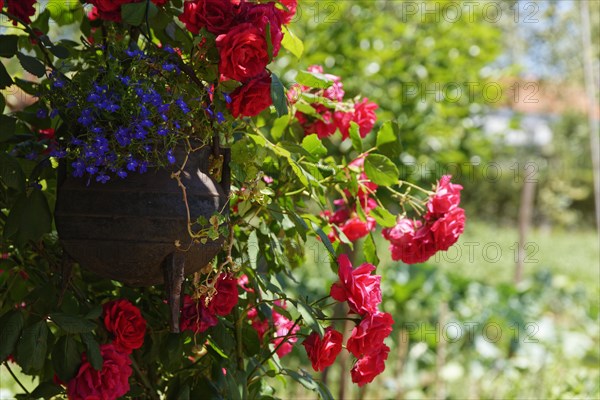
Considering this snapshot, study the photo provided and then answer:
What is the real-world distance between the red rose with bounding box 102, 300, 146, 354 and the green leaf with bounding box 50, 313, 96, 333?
73mm

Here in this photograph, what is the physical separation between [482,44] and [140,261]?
3.36 m

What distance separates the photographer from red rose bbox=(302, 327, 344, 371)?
4.64ft

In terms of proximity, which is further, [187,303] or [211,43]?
[187,303]

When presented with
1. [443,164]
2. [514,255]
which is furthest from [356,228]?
[514,255]

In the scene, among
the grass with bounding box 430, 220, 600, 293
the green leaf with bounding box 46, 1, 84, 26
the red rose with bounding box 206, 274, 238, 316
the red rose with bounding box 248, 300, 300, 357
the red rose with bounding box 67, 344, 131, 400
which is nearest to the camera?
the red rose with bounding box 67, 344, 131, 400

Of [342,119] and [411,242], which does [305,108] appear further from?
[411,242]

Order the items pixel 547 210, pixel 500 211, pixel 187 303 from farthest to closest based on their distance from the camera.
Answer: pixel 500 211 → pixel 547 210 → pixel 187 303

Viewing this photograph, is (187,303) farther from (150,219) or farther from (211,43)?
(211,43)

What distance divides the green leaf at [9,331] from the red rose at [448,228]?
0.78 m

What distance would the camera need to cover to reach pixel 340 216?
172 centimetres

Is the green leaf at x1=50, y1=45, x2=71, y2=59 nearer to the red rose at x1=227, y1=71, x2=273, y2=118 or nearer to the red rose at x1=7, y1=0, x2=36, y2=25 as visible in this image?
the red rose at x1=7, y1=0, x2=36, y2=25

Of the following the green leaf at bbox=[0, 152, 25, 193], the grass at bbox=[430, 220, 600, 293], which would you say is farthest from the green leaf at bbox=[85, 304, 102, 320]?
the grass at bbox=[430, 220, 600, 293]

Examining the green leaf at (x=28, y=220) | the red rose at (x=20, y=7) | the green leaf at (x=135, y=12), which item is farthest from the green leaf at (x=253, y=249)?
the red rose at (x=20, y=7)

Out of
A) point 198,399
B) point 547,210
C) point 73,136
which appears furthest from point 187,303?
point 547,210
